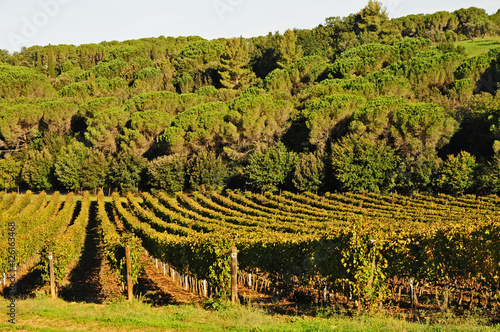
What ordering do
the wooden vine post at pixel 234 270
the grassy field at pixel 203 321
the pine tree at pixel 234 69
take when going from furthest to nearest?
the pine tree at pixel 234 69 → the wooden vine post at pixel 234 270 → the grassy field at pixel 203 321

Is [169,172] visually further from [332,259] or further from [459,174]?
[332,259]

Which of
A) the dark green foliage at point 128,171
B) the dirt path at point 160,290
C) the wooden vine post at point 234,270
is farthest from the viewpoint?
the dark green foliage at point 128,171

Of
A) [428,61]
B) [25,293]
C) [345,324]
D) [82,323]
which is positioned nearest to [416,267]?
[345,324]

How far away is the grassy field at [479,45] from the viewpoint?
75.0 meters

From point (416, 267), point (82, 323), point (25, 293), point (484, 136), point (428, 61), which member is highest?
point (428, 61)

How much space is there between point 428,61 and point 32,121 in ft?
201

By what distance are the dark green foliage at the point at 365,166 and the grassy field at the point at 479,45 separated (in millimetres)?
37272

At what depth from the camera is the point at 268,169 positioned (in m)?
54.1

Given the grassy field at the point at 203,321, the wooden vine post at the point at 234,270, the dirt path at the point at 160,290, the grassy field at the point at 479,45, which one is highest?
the grassy field at the point at 479,45

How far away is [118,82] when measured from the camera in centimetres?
8488

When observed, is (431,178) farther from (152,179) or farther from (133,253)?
(133,253)

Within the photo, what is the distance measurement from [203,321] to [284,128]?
50.9 meters

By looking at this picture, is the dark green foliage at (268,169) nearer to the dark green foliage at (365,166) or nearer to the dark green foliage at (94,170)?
the dark green foliage at (365,166)

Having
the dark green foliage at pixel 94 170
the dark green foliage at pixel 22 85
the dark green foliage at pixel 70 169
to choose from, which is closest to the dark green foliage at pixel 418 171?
the dark green foliage at pixel 94 170
